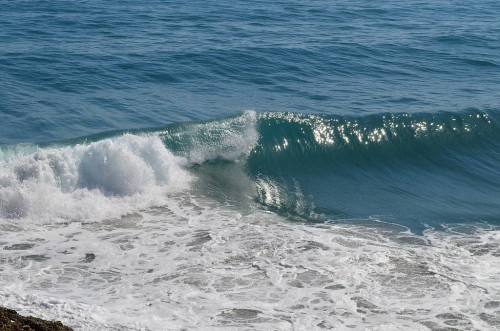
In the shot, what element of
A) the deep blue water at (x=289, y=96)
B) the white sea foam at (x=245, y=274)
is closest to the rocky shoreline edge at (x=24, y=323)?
the white sea foam at (x=245, y=274)

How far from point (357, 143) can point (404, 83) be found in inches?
172

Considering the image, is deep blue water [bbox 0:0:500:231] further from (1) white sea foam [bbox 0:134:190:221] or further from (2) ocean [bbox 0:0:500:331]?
(1) white sea foam [bbox 0:134:190:221]

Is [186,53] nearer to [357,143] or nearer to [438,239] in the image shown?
[357,143]

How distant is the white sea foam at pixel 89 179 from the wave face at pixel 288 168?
0.02 metres

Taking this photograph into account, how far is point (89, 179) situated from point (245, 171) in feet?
10.5

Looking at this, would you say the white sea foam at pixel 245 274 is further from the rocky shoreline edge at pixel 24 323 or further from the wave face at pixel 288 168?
the wave face at pixel 288 168

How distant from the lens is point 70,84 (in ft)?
66.4

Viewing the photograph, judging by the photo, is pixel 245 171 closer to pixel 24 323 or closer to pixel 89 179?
pixel 89 179

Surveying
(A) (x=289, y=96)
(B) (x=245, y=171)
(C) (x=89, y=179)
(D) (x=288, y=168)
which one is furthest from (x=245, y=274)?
(A) (x=289, y=96)

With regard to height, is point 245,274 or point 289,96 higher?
point 289,96

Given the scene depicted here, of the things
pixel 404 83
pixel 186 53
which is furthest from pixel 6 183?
pixel 404 83

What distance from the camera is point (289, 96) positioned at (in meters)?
20.5

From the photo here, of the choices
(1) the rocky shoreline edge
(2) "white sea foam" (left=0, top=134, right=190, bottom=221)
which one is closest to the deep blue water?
(2) "white sea foam" (left=0, top=134, right=190, bottom=221)

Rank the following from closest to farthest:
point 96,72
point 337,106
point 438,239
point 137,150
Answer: point 438,239, point 137,150, point 337,106, point 96,72
